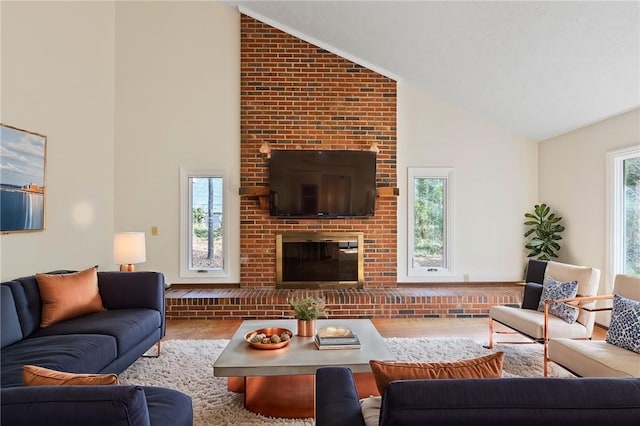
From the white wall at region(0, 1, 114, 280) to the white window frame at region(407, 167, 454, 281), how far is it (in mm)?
4181

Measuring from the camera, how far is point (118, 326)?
2.77 metres

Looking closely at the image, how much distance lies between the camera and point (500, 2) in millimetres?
3160

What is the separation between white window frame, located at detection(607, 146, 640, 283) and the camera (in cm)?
406

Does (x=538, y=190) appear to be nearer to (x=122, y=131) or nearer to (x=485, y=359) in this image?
(x=485, y=359)

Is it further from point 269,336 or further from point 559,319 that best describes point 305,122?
point 559,319

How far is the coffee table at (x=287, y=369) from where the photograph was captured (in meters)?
2.28

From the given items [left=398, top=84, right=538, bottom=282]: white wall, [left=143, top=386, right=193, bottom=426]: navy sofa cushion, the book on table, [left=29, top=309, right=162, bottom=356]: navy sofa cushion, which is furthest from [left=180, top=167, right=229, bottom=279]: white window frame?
[left=143, top=386, right=193, bottom=426]: navy sofa cushion

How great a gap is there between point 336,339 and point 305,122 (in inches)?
138

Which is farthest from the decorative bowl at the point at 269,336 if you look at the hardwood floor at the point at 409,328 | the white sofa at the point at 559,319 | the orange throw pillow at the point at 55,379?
the white sofa at the point at 559,319

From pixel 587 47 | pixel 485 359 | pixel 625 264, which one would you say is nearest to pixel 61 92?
pixel 485 359

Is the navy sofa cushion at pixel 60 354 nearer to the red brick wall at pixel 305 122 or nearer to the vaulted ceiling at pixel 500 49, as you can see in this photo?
the red brick wall at pixel 305 122

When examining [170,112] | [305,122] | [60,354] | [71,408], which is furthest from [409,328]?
[170,112]

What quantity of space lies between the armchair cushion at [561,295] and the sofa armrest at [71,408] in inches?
133

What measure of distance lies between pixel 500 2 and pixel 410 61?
1.63 m
